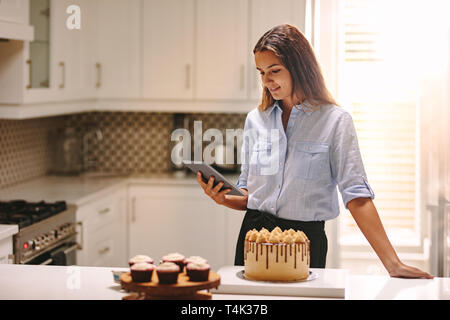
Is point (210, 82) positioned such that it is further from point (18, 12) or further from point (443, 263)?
point (443, 263)

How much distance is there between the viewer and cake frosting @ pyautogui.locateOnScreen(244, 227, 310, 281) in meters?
1.47

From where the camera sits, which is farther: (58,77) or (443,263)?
(58,77)

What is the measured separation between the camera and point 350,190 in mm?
1797

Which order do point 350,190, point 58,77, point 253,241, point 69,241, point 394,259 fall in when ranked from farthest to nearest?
point 58,77
point 69,241
point 350,190
point 394,259
point 253,241

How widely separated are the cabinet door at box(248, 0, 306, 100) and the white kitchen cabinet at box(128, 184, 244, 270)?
0.66 m

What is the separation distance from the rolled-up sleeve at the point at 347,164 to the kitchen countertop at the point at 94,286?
259mm

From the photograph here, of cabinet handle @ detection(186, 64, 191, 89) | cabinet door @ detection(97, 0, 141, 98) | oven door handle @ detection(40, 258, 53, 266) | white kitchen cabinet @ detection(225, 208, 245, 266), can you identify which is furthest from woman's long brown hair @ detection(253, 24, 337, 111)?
cabinet door @ detection(97, 0, 141, 98)

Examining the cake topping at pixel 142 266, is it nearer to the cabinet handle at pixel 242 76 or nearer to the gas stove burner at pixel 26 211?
the gas stove burner at pixel 26 211

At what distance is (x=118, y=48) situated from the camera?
368cm

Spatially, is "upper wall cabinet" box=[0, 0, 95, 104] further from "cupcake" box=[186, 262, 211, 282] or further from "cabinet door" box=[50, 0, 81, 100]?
"cupcake" box=[186, 262, 211, 282]

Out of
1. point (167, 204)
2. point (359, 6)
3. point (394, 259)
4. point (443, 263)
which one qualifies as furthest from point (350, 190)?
point (167, 204)

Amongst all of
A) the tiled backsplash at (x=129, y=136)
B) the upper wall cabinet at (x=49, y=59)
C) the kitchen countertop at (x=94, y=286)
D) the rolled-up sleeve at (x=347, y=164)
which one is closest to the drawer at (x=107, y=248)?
the tiled backsplash at (x=129, y=136)

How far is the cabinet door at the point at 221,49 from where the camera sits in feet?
11.6

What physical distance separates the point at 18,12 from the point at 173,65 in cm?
109
